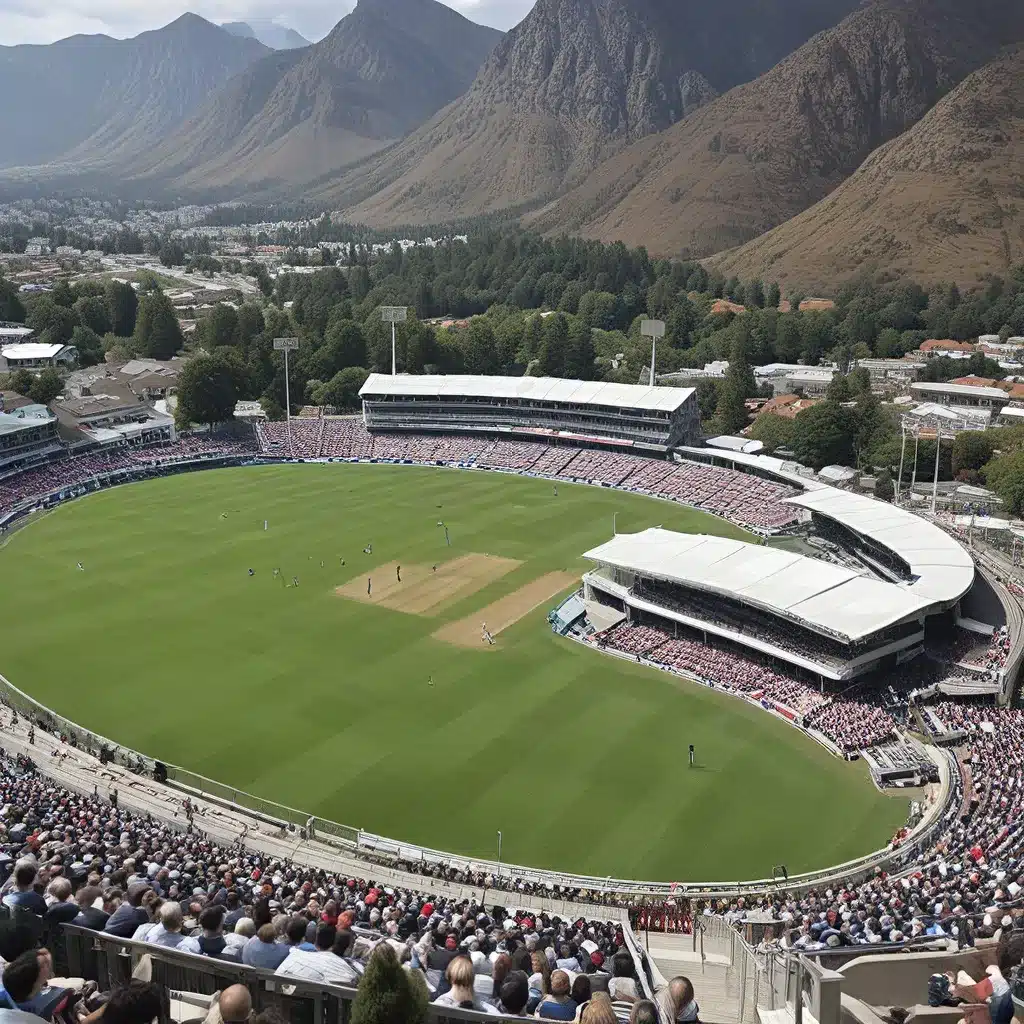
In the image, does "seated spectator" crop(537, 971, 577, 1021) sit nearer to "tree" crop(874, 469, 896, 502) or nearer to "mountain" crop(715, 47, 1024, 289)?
"tree" crop(874, 469, 896, 502)

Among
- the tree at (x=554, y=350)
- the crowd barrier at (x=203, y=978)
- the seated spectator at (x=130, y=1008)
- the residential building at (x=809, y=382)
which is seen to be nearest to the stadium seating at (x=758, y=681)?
the crowd barrier at (x=203, y=978)

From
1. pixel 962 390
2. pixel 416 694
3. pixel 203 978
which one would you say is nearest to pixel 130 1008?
pixel 203 978

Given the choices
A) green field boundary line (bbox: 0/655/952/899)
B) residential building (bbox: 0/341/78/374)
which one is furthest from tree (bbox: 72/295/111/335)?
green field boundary line (bbox: 0/655/952/899)

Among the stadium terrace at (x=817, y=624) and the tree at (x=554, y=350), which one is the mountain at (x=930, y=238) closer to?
the tree at (x=554, y=350)

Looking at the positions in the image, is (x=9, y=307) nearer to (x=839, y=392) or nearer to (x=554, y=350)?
(x=554, y=350)

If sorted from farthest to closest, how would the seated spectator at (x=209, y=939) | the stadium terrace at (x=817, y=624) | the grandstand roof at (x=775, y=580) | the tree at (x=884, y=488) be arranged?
1. the tree at (x=884, y=488)
2. the grandstand roof at (x=775, y=580)
3. the stadium terrace at (x=817, y=624)
4. the seated spectator at (x=209, y=939)

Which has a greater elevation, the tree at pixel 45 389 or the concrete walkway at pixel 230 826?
the tree at pixel 45 389

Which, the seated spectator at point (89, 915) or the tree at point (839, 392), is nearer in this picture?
the seated spectator at point (89, 915)
